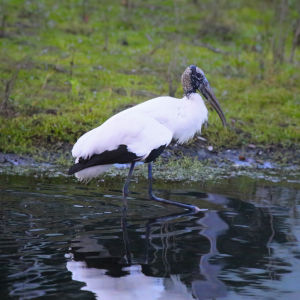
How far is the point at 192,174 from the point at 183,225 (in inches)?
83.7

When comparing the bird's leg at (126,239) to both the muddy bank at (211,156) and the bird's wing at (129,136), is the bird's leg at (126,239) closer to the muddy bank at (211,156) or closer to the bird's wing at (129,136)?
the bird's wing at (129,136)

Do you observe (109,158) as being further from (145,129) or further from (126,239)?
(126,239)

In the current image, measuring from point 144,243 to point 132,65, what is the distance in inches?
282

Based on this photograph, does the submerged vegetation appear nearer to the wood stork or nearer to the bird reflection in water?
the wood stork

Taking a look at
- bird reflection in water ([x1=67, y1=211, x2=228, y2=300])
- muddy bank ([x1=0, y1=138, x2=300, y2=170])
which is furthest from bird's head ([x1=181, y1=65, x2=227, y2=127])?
bird reflection in water ([x1=67, y1=211, x2=228, y2=300])

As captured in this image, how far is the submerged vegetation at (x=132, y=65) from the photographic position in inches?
302

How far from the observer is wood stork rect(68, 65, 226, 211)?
4.83 metres

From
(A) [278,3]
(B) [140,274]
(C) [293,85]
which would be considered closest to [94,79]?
(C) [293,85]

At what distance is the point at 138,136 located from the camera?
4.84 metres

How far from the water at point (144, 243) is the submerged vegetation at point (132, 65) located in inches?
74.2

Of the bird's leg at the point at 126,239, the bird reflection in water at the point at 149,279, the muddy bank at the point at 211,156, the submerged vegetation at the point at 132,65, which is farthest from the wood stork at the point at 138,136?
the submerged vegetation at the point at 132,65

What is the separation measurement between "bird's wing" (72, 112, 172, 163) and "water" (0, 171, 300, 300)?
1.61 feet

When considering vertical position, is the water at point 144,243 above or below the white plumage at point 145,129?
below

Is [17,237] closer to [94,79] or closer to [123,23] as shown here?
[94,79]
